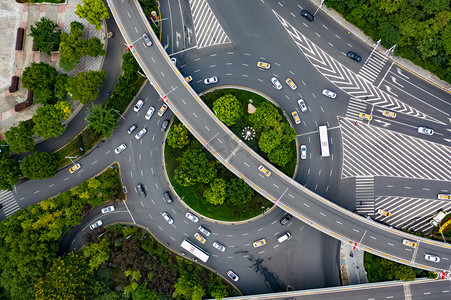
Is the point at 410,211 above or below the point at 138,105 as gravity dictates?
above

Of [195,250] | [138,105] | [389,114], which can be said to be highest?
[389,114]

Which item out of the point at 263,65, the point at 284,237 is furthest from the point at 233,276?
the point at 263,65

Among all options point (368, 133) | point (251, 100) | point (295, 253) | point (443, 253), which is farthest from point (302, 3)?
point (443, 253)

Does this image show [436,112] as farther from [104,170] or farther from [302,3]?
[104,170]

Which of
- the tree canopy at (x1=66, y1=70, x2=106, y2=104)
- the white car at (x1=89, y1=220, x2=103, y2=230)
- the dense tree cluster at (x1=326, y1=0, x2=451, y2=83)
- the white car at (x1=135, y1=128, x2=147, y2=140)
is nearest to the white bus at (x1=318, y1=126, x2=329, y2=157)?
the dense tree cluster at (x1=326, y1=0, x2=451, y2=83)

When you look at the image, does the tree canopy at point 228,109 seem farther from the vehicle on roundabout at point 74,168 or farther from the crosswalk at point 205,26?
the vehicle on roundabout at point 74,168

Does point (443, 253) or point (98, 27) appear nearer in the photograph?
point (443, 253)

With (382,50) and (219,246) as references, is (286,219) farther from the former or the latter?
(382,50)
